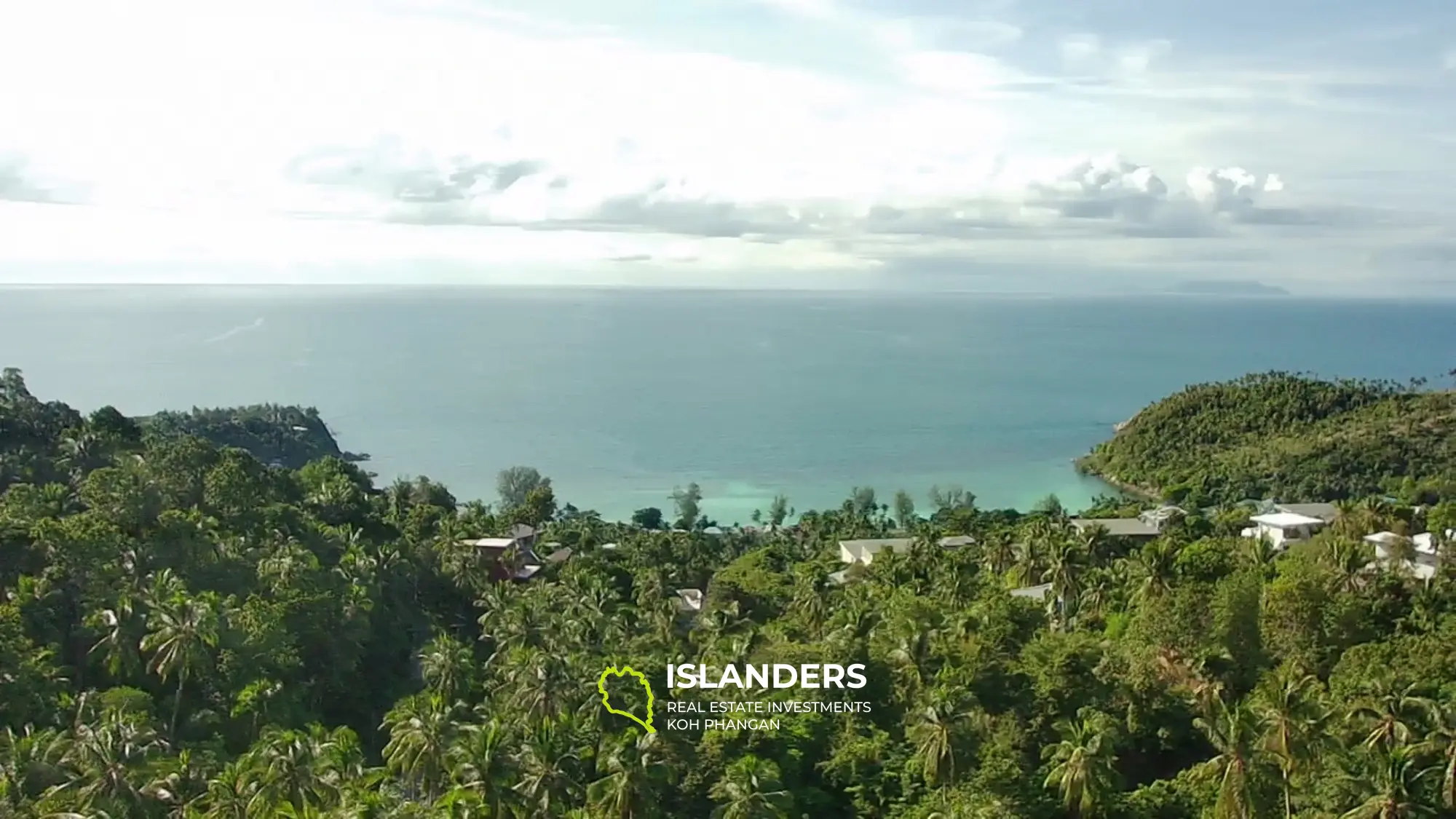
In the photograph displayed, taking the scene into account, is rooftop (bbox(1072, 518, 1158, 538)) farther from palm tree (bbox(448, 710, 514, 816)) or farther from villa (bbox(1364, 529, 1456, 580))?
palm tree (bbox(448, 710, 514, 816))

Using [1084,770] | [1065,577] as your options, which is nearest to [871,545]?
[1065,577]

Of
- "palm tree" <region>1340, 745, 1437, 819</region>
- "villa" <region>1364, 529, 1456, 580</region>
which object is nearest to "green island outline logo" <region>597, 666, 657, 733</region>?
"palm tree" <region>1340, 745, 1437, 819</region>

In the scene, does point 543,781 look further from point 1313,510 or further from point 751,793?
point 1313,510

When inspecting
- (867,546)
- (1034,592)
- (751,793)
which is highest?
(751,793)

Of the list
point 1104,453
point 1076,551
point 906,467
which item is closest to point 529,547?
point 1076,551

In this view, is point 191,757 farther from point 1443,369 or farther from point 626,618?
point 1443,369

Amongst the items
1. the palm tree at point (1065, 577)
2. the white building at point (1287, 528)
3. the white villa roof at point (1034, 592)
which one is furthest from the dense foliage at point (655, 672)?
the white building at point (1287, 528)

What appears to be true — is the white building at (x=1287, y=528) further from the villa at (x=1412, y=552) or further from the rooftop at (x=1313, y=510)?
the villa at (x=1412, y=552)

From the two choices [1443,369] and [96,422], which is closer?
[96,422]
